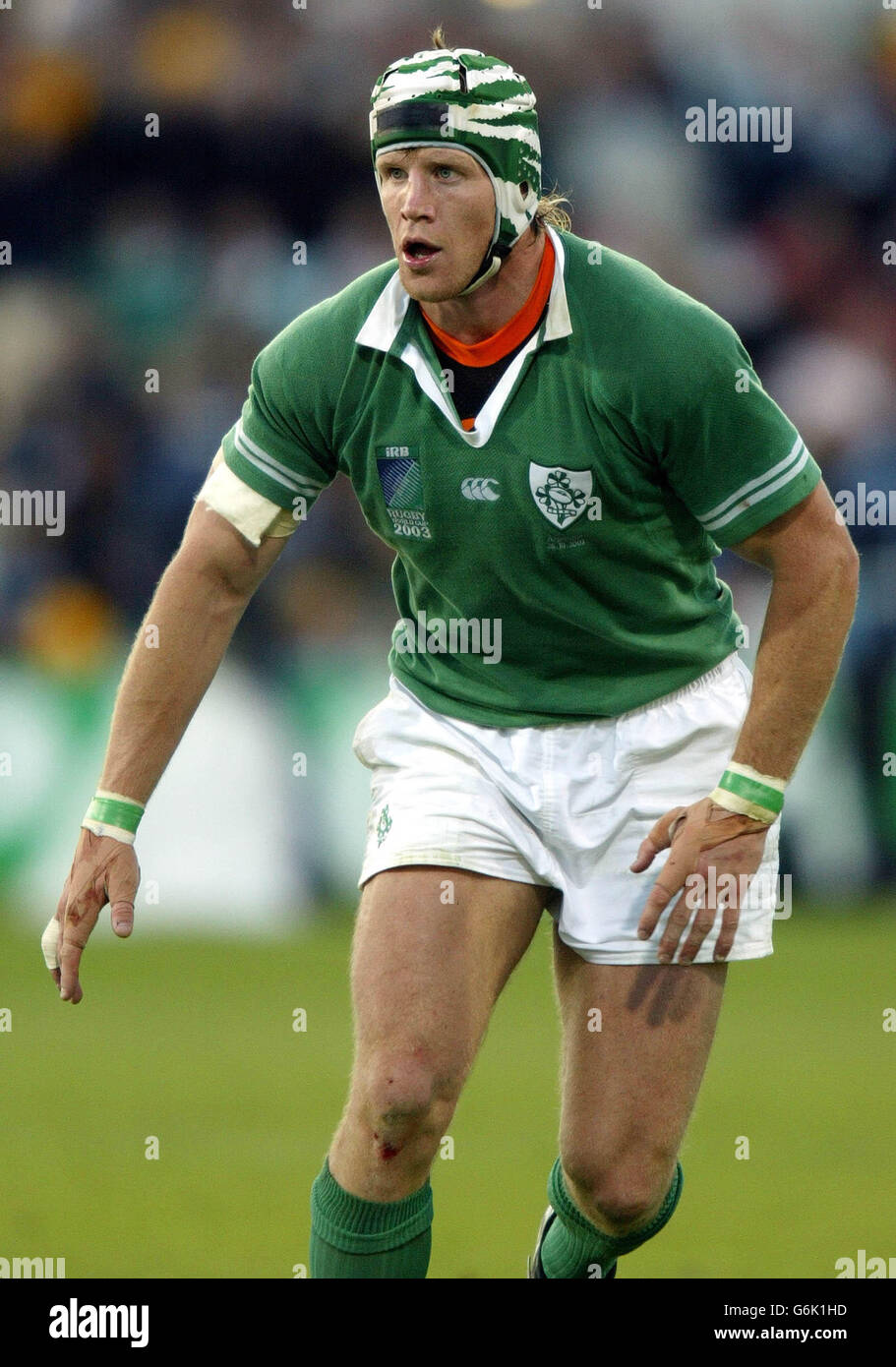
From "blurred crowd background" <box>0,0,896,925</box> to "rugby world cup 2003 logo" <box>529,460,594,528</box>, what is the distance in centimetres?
575

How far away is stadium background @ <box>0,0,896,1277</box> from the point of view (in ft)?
23.5

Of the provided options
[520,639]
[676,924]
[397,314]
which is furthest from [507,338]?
[676,924]

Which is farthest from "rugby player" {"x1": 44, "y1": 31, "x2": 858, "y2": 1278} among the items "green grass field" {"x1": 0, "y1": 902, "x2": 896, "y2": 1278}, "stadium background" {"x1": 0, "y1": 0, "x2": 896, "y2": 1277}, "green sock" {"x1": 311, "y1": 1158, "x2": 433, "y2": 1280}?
"stadium background" {"x1": 0, "y1": 0, "x2": 896, "y2": 1277}

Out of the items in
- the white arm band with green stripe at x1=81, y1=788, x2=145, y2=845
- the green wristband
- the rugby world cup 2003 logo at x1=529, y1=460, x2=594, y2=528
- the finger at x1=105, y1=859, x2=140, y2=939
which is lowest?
the finger at x1=105, y1=859, x2=140, y2=939

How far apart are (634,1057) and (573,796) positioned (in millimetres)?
546

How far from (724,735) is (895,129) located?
28.3 feet

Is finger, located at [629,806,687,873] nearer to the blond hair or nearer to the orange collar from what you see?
the orange collar

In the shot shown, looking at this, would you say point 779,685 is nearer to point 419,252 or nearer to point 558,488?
point 558,488

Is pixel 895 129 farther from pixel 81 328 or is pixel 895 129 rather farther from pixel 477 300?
pixel 477 300

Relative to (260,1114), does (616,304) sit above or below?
above

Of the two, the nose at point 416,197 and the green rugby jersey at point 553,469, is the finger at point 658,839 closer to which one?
the green rugby jersey at point 553,469

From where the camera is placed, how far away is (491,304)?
4125mm

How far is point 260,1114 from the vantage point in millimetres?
7094
